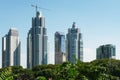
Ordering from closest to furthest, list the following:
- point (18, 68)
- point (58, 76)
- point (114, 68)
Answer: point (58, 76) → point (114, 68) → point (18, 68)

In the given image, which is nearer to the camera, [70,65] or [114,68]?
[70,65]

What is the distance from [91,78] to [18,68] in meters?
129

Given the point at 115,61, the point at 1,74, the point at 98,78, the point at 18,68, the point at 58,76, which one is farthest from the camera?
the point at 18,68

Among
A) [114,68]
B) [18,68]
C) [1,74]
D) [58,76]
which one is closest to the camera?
[1,74]

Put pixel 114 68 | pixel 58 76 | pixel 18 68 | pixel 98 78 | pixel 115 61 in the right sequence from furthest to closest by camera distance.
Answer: pixel 18 68 → pixel 115 61 → pixel 114 68 → pixel 98 78 → pixel 58 76

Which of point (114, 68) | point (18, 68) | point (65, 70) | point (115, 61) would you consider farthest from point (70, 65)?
point (18, 68)

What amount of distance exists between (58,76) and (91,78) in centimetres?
156

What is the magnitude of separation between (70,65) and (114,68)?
4114 inches

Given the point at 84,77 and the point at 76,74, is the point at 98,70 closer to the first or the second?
the point at 84,77

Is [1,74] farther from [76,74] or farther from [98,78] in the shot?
[98,78]

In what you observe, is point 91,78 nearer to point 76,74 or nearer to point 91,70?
point 91,70

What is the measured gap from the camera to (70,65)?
1141 cm

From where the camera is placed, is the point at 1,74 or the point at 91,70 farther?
the point at 91,70

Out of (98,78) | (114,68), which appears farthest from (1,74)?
(114,68)
